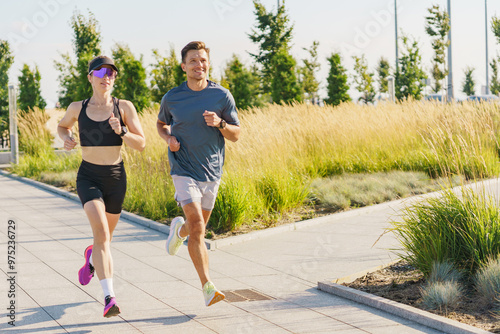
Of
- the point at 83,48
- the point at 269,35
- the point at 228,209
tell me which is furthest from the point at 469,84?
the point at 228,209

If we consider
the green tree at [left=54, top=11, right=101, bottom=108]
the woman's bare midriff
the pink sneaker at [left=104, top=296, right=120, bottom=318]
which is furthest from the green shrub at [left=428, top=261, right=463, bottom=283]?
the green tree at [left=54, top=11, right=101, bottom=108]

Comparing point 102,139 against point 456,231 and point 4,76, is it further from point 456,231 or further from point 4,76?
point 4,76

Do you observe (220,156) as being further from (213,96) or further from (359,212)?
(359,212)

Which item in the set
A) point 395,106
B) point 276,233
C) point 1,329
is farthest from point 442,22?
point 1,329

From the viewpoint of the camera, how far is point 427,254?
17.5 ft

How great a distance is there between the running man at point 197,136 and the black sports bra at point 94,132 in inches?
18.6

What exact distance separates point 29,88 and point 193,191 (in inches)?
972

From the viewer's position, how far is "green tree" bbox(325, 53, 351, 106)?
2992cm

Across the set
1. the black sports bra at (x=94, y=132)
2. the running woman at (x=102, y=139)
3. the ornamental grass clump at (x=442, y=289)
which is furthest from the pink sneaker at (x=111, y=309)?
the ornamental grass clump at (x=442, y=289)

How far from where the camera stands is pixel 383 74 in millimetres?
38344

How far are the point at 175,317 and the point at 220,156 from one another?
1.39m

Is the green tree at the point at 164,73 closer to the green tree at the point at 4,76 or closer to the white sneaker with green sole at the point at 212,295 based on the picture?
the green tree at the point at 4,76

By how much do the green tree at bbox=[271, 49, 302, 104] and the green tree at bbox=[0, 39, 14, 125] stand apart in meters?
12.4

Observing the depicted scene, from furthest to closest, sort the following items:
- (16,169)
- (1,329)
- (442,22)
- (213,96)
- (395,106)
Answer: (442,22), (16,169), (395,106), (213,96), (1,329)
